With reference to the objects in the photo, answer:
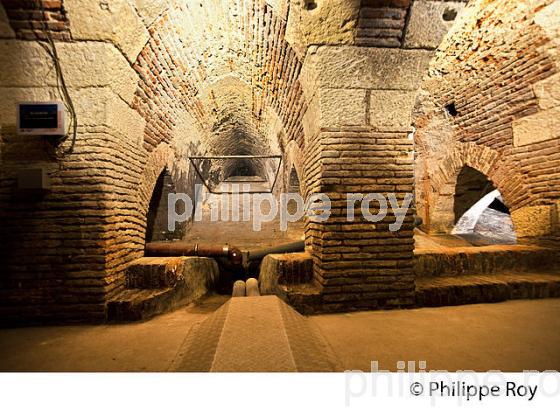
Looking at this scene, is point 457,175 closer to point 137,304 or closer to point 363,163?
point 363,163

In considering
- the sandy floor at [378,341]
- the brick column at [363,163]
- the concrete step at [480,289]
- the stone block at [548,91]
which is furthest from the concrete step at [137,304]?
the stone block at [548,91]

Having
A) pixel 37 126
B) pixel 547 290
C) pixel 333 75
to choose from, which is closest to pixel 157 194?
pixel 37 126

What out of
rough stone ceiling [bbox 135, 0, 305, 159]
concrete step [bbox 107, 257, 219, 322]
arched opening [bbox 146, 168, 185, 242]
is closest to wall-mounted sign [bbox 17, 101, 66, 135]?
rough stone ceiling [bbox 135, 0, 305, 159]

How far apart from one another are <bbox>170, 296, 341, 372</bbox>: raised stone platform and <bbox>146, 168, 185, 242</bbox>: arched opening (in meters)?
3.30

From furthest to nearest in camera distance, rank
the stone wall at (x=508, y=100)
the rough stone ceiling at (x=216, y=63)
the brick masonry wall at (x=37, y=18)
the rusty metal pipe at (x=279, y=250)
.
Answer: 1. the rusty metal pipe at (x=279, y=250)
2. the stone wall at (x=508, y=100)
3. the rough stone ceiling at (x=216, y=63)
4. the brick masonry wall at (x=37, y=18)

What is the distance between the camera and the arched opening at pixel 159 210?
5.25 m

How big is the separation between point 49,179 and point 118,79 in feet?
4.28

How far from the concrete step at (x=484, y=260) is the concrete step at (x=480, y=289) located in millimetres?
145

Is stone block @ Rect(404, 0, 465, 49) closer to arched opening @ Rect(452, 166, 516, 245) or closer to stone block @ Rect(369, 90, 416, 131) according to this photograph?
stone block @ Rect(369, 90, 416, 131)

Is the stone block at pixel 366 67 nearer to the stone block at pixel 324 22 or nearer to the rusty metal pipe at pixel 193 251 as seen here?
the stone block at pixel 324 22

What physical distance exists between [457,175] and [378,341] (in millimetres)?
5791

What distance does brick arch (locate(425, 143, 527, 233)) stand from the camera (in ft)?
15.1

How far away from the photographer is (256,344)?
1.92m
